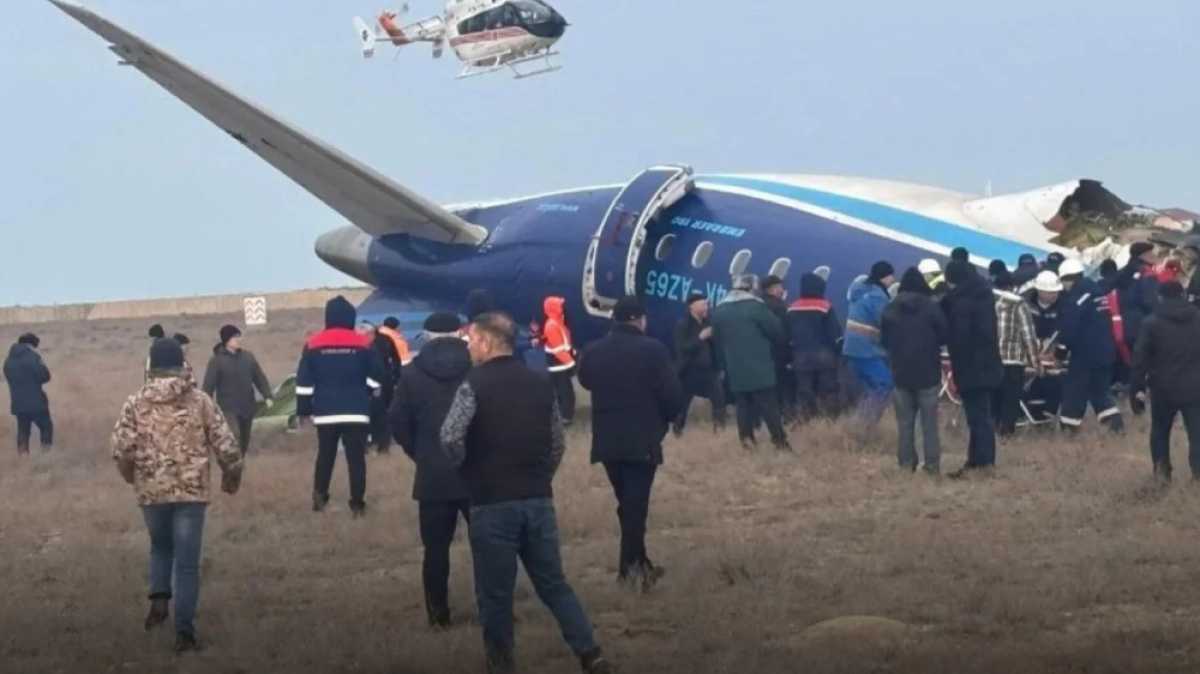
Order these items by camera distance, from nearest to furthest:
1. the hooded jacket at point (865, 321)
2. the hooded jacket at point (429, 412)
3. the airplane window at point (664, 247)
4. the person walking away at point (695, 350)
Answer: the hooded jacket at point (429, 412) < the hooded jacket at point (865, 321) < the person walking away at point (695, 350) < the airplane window at point (664, 247)

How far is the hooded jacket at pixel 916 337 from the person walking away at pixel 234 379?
7580mm

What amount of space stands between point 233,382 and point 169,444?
10.2 metres

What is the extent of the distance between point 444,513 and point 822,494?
5712mm

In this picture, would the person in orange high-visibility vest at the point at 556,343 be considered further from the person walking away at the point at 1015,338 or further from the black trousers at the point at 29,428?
the black trousers at the point at 29,428

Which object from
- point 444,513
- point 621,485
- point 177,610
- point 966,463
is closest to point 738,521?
point 966,463

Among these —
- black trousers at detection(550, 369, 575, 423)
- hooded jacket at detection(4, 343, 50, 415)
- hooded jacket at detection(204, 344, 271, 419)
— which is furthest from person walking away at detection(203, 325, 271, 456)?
hooded jacket at detection(4, 343, 50, 415)

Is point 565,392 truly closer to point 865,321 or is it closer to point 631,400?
point 865,321

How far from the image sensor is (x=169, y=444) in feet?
39.1

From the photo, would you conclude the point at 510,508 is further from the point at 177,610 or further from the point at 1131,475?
the point at 1131,475

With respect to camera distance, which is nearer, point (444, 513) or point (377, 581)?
point (444, 513)

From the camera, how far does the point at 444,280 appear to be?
88.7ft

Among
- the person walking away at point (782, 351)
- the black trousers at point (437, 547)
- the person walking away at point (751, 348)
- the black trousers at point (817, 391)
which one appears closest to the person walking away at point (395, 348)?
the person walking away at point (751, 348)

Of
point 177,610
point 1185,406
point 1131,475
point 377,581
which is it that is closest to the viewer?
point 177,610

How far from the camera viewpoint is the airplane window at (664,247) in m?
24.8
